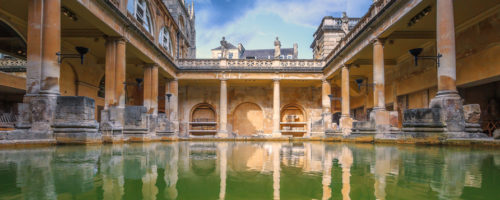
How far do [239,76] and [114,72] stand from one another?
10.9 m

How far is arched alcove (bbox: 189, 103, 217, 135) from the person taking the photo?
2631 centimetres

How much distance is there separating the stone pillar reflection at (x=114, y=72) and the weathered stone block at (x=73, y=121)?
14.2 ft

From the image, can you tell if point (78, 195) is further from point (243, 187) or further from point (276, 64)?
point (276, 64)

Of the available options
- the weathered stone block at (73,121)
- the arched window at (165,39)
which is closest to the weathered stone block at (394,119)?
the weathered stone block at (73,121)

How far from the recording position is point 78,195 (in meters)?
1.99

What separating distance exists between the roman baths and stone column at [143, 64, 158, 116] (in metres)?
0.08

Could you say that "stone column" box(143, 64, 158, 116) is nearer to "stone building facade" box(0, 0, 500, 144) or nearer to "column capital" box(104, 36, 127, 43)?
"stone building facade" box(0, 0, 500, 144)

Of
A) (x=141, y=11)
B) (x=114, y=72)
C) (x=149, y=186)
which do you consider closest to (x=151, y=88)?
(x=141, y=11)

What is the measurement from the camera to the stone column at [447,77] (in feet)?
24.5

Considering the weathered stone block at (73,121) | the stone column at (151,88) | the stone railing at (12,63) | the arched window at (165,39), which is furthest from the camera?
the arched window at (165,39)

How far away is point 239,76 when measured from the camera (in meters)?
22.1

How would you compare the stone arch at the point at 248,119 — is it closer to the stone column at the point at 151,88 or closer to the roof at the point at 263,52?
the stone column at the point at 151,88

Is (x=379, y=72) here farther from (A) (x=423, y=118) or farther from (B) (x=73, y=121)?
(B) (x=73, y=121)

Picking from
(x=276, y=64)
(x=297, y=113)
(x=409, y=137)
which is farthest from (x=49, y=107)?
(x=297, y=113)
